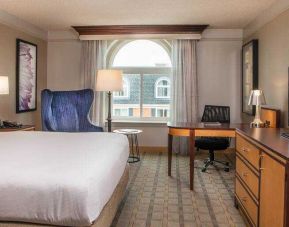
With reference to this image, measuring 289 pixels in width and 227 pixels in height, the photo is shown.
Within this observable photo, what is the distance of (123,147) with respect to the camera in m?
3.02

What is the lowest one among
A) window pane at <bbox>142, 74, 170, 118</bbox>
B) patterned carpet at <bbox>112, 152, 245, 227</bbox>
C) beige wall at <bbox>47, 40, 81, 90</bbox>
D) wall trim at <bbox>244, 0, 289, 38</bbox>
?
patterned carpet at <bbox>112, 152, 245, 227</bbox>

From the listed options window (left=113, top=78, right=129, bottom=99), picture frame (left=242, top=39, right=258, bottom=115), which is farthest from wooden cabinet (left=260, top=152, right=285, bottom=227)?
window (left=113, top=78, right=129, bottom=99)

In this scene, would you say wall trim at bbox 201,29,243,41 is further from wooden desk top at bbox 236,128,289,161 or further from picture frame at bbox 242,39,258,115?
wooden desk top at bbox 236,128,289,161

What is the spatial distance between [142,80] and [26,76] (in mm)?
2115

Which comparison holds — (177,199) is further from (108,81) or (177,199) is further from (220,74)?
(220,74)

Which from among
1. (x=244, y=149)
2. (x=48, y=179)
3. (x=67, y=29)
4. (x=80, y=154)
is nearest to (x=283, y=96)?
(x=244, y=149)

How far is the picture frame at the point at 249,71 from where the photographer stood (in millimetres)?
4920

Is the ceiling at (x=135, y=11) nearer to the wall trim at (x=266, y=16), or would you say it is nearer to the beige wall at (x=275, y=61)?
the wall trim at (x=266, y=16)

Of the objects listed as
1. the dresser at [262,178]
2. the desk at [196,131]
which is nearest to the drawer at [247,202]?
the dresser at [262,178]

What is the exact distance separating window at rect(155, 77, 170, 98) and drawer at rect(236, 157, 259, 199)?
10.8 feet

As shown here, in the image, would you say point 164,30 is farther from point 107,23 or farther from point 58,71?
point 58,71

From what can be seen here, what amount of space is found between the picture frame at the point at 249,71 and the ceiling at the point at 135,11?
0.44m

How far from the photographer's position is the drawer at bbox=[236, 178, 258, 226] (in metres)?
2.43

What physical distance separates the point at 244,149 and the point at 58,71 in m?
4.43
